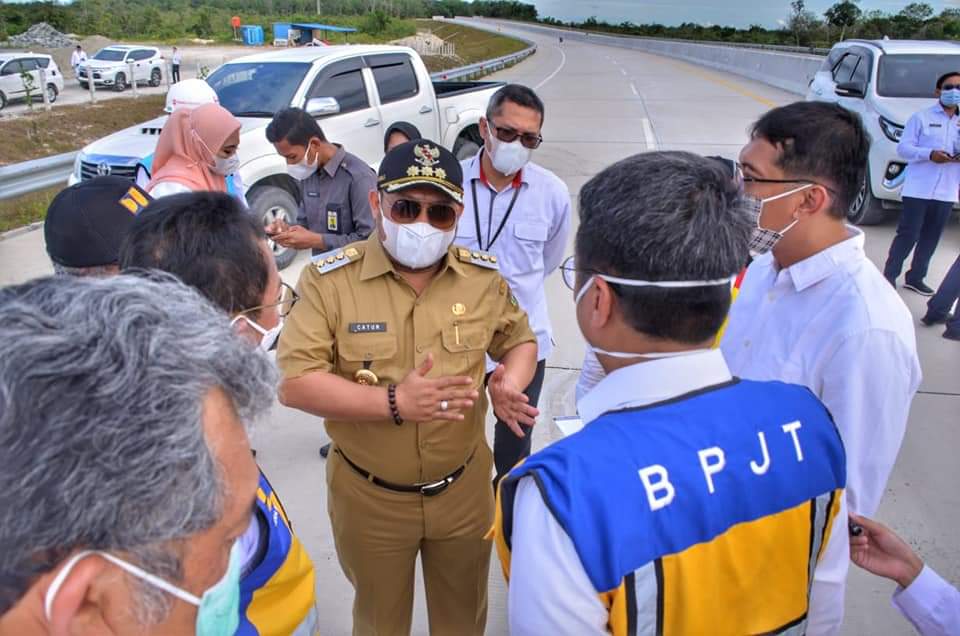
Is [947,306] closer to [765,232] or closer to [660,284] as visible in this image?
[765,232]

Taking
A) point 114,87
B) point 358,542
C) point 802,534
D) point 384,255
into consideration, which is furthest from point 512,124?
point 114,87

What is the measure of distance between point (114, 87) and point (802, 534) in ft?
98.5

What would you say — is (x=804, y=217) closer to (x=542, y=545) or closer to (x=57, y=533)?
(x=542, y=545)

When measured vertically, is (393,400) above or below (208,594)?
below

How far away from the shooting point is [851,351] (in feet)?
5.73

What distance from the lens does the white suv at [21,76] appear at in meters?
20.1

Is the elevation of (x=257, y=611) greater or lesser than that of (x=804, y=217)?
lesser

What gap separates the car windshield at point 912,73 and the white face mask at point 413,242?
26.2 feet

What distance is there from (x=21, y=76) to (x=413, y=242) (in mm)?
23765

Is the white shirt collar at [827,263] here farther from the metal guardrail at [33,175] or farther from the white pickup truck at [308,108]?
the metal guardrail at [33,175]

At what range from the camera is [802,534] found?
120 centimetres

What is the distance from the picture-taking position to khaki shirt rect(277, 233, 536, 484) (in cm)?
202

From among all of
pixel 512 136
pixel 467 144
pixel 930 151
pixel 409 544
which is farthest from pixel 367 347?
pixel 467 144

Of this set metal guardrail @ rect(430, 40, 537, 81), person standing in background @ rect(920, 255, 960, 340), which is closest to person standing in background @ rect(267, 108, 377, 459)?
Answer: person standing in background @ rect(920, 255, 960, 340)
